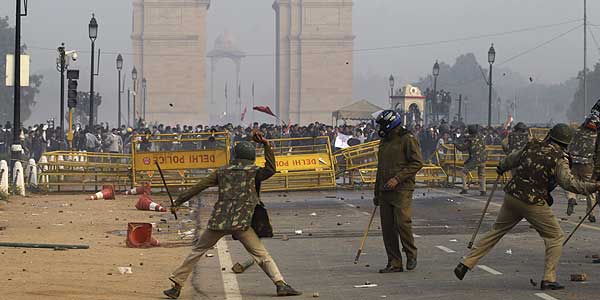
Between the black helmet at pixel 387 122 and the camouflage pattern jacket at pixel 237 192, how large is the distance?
2544 mm

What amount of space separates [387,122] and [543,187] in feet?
8.03

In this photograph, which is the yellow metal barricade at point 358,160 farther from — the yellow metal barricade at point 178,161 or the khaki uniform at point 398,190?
the khaki uniform at point 398,190

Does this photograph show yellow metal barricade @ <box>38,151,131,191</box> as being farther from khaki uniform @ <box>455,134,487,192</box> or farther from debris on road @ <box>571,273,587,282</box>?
debris on road @ <box>571,273,587,282</box>

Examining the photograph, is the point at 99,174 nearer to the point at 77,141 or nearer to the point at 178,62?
the point at 77,141

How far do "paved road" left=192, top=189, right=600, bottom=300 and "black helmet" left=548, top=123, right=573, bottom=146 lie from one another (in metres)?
1.39

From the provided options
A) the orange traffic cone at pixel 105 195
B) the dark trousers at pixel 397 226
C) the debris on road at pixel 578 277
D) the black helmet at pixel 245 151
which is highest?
the black helmet at pixel 245 151

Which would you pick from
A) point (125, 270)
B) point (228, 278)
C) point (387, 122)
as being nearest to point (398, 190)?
point (387, 122)

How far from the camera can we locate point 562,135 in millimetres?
12586

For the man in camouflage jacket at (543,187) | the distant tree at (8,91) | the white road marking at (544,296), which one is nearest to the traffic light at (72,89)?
the man in camouflage jacket at (543,187)

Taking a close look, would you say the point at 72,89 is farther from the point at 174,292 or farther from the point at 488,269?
the point at 174,292

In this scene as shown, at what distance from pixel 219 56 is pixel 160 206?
564ft

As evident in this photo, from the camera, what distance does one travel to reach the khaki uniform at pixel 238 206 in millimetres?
12141

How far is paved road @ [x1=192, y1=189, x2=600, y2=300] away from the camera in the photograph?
12711 millimetres

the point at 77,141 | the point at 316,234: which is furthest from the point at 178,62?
the point at 316,234
